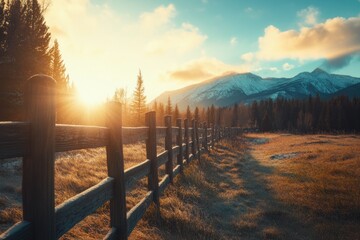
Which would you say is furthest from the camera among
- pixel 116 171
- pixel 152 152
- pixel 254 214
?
pixel 254 214

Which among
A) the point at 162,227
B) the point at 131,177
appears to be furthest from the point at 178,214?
the point at 131,177

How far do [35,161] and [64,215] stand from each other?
0.62m

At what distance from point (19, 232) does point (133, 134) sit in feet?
10.3

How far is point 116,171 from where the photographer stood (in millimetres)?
3703

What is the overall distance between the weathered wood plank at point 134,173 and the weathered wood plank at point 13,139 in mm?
2349

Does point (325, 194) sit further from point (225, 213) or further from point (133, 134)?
point (133, 134)

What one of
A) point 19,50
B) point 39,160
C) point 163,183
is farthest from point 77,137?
point 19,50

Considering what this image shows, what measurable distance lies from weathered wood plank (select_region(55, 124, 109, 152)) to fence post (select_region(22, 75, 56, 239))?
284 mm

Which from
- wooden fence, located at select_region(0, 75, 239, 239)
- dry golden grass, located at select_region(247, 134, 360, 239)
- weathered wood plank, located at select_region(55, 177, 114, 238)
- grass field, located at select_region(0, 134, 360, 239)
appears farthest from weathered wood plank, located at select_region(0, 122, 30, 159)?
dry golden grass, located at select_region(247, 134, 360, 239)

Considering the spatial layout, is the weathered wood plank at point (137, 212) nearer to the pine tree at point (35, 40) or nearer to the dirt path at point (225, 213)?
the dirt path at point (225, 213)

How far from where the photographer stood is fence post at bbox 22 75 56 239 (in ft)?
6.32

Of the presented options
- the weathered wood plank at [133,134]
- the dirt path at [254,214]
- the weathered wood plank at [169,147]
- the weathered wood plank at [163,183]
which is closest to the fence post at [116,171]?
the weathered wood plank at [133,134]

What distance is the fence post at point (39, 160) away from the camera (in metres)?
1.93

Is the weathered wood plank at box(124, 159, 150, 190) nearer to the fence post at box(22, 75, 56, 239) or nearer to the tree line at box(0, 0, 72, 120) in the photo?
the fence post at box(22, 75, 56, 239)
